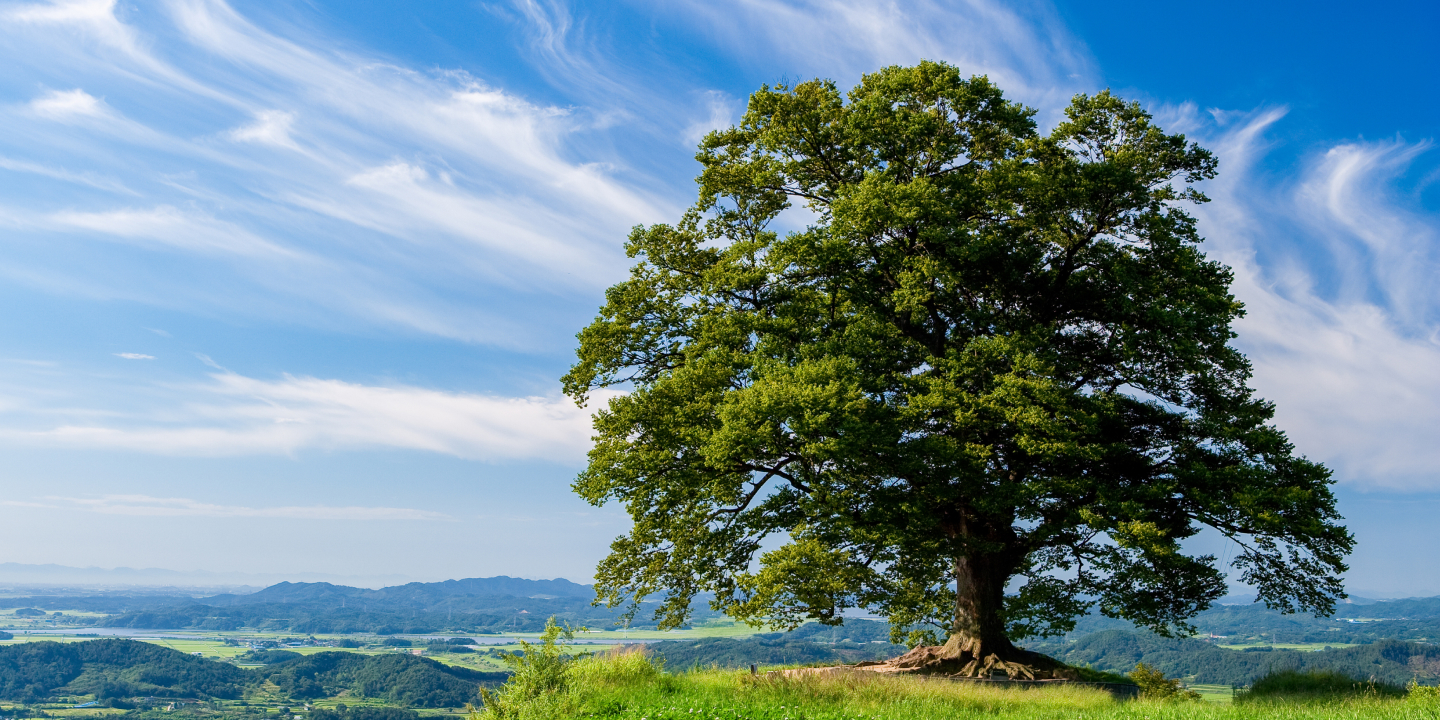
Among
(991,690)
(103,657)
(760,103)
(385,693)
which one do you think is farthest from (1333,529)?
(103,657)

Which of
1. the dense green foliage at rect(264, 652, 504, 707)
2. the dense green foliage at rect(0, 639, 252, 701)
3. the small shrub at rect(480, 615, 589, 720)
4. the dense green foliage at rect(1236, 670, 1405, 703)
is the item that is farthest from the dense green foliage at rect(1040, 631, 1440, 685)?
the dense green foliage at rect(0, 639, 252, 701)

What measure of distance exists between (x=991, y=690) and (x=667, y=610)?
940 cm

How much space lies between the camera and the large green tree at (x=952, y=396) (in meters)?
19.6

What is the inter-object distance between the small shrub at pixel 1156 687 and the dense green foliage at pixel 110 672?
608 ft

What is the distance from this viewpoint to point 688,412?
20.6m

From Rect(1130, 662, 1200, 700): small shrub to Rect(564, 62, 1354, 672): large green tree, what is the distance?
150 cm

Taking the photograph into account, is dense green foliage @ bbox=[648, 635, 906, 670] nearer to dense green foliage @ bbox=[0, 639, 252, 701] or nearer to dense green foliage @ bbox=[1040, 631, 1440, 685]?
dense green foliage @ bbox=[1040, 631, 1440, 685]

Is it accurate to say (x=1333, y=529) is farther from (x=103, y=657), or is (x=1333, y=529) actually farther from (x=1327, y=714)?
(x=103, y=657)

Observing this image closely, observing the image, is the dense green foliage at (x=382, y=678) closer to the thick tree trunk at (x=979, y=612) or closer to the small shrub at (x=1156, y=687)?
the thick tree trunk at (x=979, y=612)

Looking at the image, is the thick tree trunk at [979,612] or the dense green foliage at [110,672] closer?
the thick tree trunk at [979,612]

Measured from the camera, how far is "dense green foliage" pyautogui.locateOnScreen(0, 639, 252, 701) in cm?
16875

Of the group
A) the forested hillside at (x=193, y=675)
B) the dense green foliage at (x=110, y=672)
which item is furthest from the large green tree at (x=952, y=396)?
the dense green foliage at (x=110, y=672)

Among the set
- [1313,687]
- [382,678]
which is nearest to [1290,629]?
[382,678]

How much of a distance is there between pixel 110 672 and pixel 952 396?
218135mm
